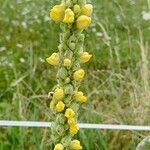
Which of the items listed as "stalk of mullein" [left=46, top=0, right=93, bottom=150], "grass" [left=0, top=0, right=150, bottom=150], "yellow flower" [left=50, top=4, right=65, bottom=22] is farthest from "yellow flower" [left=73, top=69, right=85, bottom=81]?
"grass" [left=0, top=0, right=150, bottom=150]

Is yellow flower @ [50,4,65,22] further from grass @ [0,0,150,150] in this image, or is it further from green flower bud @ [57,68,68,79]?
grass @ [0,0,150,150]

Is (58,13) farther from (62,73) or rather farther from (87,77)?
(87,77)

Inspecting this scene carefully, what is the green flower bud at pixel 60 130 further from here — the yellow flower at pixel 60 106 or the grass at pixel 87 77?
the grass at pixel 87 77

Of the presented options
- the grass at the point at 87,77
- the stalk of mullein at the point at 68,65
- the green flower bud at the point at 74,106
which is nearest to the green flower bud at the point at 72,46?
the stalk of mullein at the point at 68,65

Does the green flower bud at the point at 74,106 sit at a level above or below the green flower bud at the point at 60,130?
above

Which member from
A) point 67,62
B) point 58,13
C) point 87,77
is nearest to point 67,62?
point 67,62

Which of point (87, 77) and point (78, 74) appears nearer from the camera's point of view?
point (78, 74)
